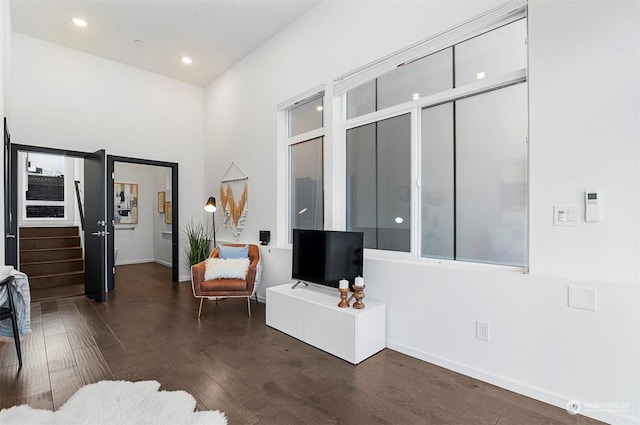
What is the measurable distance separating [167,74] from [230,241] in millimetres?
3073

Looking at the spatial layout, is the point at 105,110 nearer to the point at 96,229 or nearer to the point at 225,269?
the point at 96,229

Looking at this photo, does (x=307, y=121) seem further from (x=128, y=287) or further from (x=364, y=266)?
(x=128, y=287)

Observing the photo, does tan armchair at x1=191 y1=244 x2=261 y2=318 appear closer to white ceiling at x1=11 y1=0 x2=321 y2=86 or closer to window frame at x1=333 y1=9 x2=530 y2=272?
window frame at x1=333 y1=9 x2=530 y2=272

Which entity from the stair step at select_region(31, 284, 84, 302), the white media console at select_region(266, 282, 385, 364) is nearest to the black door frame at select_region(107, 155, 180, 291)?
the stair step at select_region(31, 284, 84, 302)

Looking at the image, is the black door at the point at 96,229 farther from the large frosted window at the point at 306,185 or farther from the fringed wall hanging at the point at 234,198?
the large frosted window at the point at 306,185

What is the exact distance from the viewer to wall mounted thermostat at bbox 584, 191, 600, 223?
1882 mm

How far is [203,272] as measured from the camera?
380 cm

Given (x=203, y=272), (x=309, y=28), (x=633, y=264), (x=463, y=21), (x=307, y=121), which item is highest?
(x=309, y=28)

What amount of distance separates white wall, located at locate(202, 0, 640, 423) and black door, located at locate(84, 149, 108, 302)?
3925 mm

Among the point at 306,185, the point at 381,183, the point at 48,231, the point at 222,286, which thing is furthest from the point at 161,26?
the point at 48,231

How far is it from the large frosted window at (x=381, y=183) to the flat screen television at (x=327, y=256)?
0.98 feet

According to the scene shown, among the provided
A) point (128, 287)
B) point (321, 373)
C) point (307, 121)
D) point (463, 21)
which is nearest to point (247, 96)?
point (307, 121)

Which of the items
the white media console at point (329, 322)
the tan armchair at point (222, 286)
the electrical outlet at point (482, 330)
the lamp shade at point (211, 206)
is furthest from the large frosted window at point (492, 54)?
the lamp shade at point (211, 206)

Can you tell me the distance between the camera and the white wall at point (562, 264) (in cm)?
181
